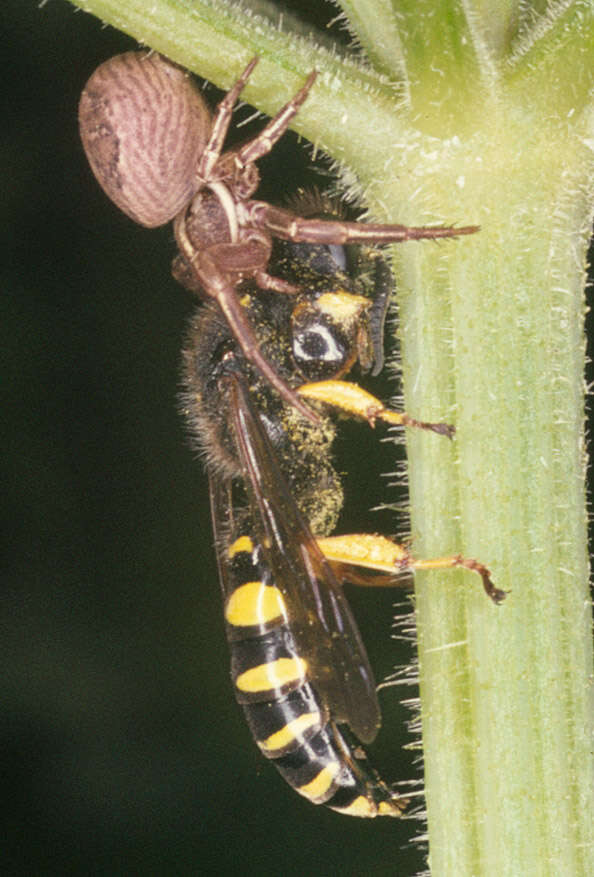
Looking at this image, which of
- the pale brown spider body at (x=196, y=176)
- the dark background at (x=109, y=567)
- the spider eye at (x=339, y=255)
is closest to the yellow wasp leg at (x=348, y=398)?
the spider eye at (x=339, y=255)

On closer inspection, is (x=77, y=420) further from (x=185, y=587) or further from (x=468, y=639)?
(x=468, y=639)

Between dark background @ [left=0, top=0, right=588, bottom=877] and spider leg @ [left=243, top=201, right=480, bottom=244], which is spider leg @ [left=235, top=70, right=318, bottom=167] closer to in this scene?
spider leg @ [left=243, top=201, right=480, bottom=244]

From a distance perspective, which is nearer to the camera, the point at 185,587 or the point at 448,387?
the point at 448,387

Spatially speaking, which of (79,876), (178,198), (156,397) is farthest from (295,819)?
(178,198)

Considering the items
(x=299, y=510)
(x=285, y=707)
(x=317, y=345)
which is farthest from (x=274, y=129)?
(x=285, y=707)

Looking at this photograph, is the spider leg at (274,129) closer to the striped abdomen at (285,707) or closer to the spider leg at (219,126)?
the spider leg at (219,126)

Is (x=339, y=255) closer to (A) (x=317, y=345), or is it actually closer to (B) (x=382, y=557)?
(A) (x=317, y=345)
